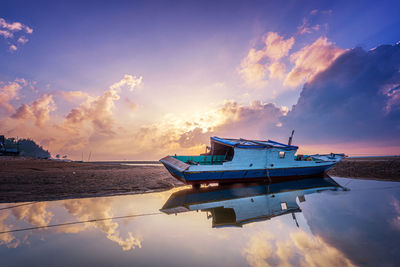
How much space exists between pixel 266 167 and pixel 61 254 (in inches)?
680

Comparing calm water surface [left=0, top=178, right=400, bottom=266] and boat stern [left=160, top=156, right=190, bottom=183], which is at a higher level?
boat stern [left=160, top=156, right=190, bottom=183]

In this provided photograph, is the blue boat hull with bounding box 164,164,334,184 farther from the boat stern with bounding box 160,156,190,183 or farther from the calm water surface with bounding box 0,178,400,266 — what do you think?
the calm water surface with bounding box 0,178,400,266

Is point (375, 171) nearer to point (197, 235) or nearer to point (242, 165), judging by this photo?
point (242, 165)

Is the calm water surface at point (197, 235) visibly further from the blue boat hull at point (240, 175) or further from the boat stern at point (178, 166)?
the blue boat hull at point (240, 175)

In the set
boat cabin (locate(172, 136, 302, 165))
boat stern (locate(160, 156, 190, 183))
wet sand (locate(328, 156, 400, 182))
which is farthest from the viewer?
wet sand (locate(328, 156, 400, 182))

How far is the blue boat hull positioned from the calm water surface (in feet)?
17.5

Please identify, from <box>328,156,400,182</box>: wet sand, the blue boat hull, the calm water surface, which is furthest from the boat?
<box>328,156,400,182</box>: wet sand

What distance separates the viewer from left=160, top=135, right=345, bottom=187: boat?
1492 cm

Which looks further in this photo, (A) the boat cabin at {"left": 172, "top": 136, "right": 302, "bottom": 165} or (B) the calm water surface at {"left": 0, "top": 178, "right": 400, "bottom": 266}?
(A) the boat cabin at {"left": 172, "top": 136, "right": 302, "bottom": 165}

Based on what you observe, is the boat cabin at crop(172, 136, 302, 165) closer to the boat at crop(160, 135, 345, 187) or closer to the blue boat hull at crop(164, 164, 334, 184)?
the boat at crop(160, 135, 345, 187)

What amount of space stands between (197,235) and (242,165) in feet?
38.0

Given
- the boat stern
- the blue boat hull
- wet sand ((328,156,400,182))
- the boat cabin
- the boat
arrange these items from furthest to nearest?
wet sand ((328,156,400,182)) < the boat cabin < the boat < the blue boat hull < the boat stern

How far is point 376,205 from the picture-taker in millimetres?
9453

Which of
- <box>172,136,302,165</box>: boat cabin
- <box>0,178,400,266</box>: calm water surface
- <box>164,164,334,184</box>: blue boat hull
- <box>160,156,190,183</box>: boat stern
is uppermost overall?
<box>172,136,302,165</box>: boat cabin
